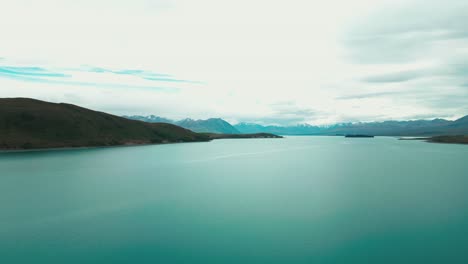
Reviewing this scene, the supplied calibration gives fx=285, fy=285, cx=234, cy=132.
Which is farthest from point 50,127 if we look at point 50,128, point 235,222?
point 235,222

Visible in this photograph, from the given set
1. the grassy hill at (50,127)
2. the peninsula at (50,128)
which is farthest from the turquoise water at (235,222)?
the grassy hill at (50,127)

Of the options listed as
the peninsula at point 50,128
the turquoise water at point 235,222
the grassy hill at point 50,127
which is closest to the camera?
the turquoise water at point 235,222

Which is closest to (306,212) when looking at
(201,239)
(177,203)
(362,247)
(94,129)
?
(362,247)

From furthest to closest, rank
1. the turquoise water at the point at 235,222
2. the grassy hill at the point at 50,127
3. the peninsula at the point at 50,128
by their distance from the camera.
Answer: the grassy hill at the point at 50,127, the peninsula at the point at 50,128, the turquoise water at the point at 235,222

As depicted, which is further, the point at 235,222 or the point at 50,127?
the point at 50,127

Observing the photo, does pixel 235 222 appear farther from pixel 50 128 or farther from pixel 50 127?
pixel 50 127

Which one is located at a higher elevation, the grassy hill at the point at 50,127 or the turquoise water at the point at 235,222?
the grassy hill at the point at 50,127

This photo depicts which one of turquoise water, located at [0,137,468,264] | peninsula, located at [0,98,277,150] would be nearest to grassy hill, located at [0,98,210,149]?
peninsula, located at [0,98,277,150]

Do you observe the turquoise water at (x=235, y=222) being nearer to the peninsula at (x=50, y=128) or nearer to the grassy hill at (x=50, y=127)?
the peninsula at (x=50, y=128)
